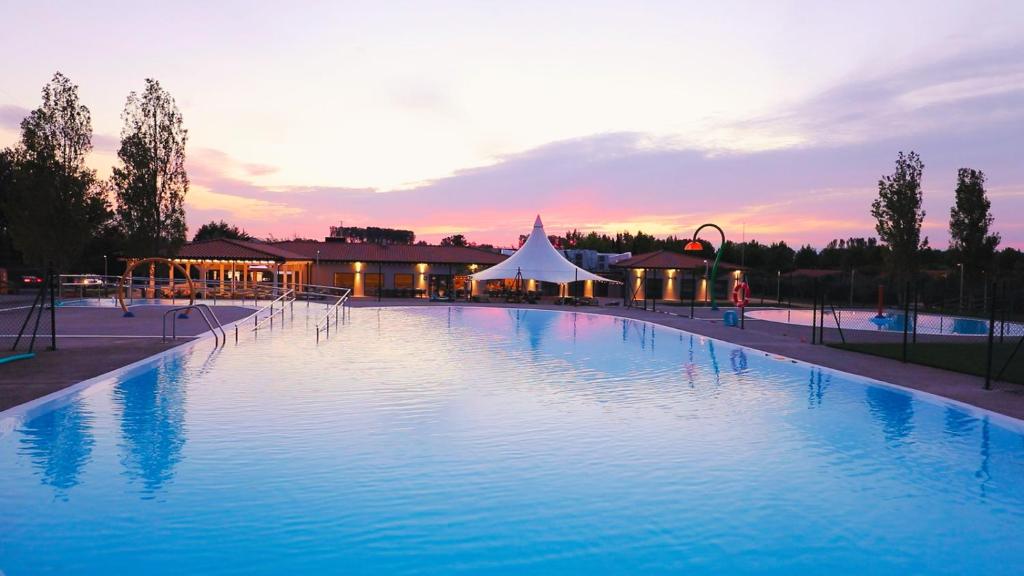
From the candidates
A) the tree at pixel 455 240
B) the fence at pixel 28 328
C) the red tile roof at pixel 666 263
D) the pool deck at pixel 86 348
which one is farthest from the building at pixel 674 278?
the tree at pixel 455 240

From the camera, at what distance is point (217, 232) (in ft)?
262

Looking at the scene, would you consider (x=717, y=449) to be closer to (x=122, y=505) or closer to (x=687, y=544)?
(x=687, y=544)

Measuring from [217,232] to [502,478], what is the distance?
266 feet

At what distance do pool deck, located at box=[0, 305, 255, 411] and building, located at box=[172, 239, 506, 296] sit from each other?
15935 millimetres

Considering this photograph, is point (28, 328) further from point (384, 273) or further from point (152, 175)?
point (384, 273)

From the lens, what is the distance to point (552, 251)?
131 ft

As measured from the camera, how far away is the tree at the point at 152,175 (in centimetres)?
3559

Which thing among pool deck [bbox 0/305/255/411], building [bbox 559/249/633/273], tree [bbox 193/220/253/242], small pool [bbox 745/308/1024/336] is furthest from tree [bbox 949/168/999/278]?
tree [bbox 193/220/253/242]

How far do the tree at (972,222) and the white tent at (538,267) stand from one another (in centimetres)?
2256

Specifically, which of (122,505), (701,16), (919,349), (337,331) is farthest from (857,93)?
(122,505)

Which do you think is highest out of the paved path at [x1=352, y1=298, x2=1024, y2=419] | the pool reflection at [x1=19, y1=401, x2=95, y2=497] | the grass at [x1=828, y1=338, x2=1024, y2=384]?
the grass at [x1=828, y1=338, x2=1024, y2=384]

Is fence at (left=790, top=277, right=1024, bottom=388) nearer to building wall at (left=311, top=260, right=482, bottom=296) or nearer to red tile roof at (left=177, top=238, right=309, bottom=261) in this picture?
building wall at (left=311, top=260, right=482, bottom=296)

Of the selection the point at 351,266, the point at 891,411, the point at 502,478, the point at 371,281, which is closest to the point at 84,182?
the point at 351,266

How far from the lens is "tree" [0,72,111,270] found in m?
29.5
